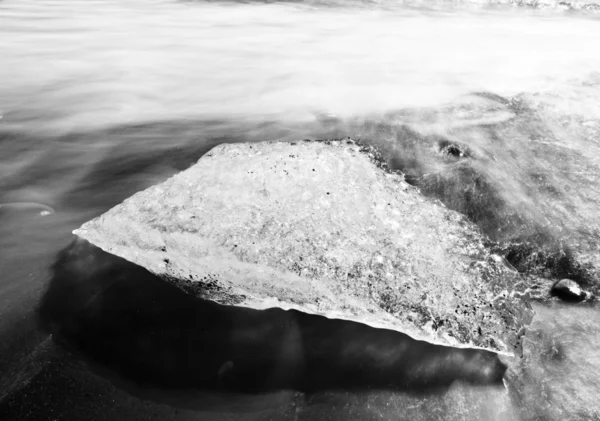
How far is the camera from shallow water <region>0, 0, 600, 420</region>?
236 centimetres

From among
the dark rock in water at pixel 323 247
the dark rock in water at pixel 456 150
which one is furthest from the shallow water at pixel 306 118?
the dark rock in water at pixel 323 247

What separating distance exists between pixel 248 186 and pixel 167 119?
8.18ft

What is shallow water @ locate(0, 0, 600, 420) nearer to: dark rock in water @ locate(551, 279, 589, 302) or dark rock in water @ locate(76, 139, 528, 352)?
dark rock in water @ locate(551, 279, 589, 302)

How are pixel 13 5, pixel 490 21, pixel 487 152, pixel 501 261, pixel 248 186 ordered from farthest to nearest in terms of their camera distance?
pixel 490 21 → pixel 13 5 → pixel 487 152 → pixel 248 186 → pixel 501 261

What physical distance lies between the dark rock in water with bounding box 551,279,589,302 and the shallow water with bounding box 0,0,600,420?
0.08m

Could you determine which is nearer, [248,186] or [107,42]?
[248,186]

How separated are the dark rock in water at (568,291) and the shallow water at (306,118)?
84 mm

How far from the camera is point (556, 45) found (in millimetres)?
7949

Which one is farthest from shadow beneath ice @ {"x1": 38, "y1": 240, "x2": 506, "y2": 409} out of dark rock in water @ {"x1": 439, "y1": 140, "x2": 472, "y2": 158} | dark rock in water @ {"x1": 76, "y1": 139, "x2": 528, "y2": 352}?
dark rock in water @ {"x1": 439, "y1": 140, "x2": 472, "y2": 158}

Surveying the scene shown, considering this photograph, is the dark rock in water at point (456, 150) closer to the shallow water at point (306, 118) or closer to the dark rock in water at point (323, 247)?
the shallow water at point (306, 118)

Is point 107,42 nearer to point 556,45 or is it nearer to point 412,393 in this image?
point 412,393

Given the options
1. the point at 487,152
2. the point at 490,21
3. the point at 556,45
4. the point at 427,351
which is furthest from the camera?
the point at 490,21

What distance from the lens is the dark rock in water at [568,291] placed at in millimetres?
2508

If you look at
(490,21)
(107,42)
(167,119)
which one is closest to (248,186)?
(167,119)
